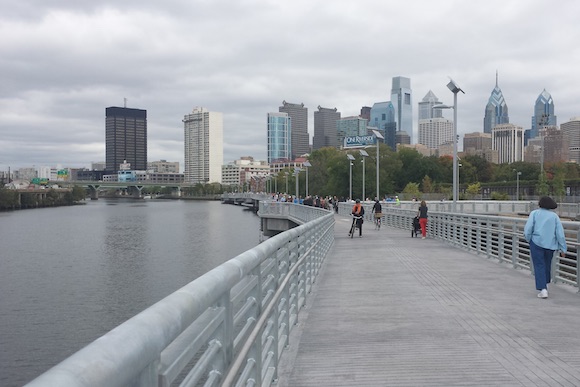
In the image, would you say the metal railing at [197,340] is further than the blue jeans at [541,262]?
No

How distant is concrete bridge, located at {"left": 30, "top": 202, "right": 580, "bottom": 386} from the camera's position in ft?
6.16

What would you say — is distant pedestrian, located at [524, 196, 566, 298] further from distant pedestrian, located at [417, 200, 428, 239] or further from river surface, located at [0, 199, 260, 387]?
distant pedestrian, located at [417, 200, 428, 239]

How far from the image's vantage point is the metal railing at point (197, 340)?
1.43 m

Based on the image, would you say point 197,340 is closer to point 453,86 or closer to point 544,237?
point 544,237

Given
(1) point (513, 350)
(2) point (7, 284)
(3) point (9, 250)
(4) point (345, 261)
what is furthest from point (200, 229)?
(1) point (513, 350)

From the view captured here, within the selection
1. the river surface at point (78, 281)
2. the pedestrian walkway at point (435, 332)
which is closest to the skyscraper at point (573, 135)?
the river surface at point (78, 281)

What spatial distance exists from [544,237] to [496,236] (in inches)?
319

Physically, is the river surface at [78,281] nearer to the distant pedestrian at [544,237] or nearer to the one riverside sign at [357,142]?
the distant pedestrian at [544,237]

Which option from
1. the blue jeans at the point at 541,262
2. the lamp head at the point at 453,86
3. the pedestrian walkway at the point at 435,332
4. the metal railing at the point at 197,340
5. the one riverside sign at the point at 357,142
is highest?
the one riverside sign at the point at 357,142

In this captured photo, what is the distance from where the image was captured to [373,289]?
10688 millimetres

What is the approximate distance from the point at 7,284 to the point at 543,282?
82.3 feet

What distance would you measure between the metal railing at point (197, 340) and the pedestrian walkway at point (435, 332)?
2.35 ft

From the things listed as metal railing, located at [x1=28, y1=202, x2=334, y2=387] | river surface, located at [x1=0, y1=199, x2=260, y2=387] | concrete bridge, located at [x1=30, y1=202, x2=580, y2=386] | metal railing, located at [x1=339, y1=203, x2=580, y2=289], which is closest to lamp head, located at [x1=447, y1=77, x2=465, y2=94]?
metal railing, located at [x1=339, y1=203, x2=580, y2=289]

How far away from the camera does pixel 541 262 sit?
9.50 m
